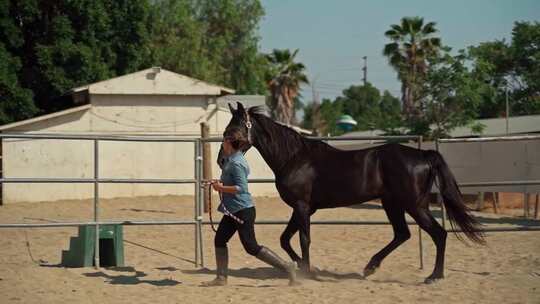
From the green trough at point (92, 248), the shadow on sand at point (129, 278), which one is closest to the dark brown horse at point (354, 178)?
the shadow on sand at point (129, 278)

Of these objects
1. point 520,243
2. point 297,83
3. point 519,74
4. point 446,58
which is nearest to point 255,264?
point 520,243

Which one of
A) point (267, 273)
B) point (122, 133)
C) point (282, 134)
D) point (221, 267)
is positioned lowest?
point (267, 273)

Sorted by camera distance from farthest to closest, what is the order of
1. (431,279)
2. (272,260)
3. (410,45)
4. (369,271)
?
1. (410,45)
2. (369,271)
3. (431,279)
4. (272,260)

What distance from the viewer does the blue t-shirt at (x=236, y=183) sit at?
657cm

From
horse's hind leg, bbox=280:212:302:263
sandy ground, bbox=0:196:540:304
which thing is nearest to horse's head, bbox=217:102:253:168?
horse's hind leg, bbox=280:212:302:263

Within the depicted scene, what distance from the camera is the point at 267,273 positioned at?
788 centimetres

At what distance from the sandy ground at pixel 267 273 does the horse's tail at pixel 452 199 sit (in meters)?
0.56

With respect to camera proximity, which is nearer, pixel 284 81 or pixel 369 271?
pixel 369 271

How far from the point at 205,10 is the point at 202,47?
498cm

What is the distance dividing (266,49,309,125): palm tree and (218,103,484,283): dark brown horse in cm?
3813

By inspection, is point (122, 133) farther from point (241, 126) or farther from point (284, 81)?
point (284, 81)

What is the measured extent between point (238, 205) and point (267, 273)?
63.4 inches

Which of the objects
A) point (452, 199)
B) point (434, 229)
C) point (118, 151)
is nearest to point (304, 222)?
point (434, 229)

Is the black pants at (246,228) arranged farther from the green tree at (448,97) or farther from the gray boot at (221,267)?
the green tree at (448,97)
